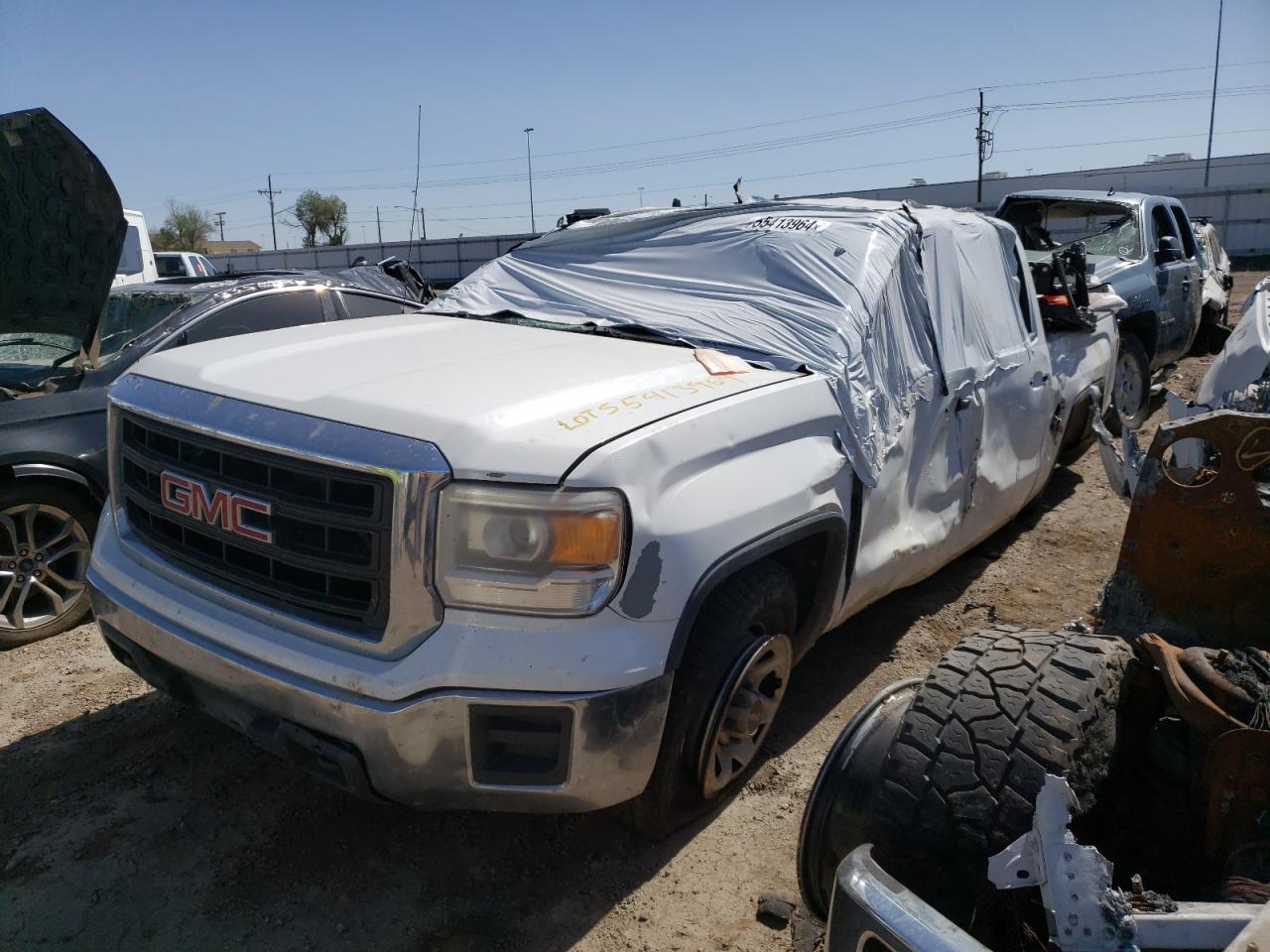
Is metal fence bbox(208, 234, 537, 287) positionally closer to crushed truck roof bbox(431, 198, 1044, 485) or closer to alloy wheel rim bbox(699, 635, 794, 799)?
crushed truck roof bbox(431, 198, 1044, 485)

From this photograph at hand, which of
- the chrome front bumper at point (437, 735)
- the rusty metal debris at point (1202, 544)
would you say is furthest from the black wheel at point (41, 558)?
the rusty metal debris at point (1202, 544)

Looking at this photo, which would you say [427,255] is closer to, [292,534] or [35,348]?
[35,348]

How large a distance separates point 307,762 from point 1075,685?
6.06 feet

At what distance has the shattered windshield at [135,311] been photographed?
525 centimetres


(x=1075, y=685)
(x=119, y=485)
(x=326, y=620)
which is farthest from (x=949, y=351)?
(x=119, y=485)

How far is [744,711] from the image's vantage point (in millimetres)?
2822

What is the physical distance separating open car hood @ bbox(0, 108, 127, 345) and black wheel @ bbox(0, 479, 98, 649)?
2.63 feet

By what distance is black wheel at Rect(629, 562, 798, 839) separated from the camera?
8.71ft

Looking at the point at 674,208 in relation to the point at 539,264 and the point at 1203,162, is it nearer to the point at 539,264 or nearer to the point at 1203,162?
the point at 539,264

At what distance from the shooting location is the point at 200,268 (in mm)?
17438

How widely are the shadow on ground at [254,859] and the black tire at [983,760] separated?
1.11 metres

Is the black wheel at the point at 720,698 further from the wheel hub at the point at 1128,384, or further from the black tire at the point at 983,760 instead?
the wheel hub at the point at 1128,384

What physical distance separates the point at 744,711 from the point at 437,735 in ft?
Result: 3.20

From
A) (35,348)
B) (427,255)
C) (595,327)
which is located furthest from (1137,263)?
(427,255)
